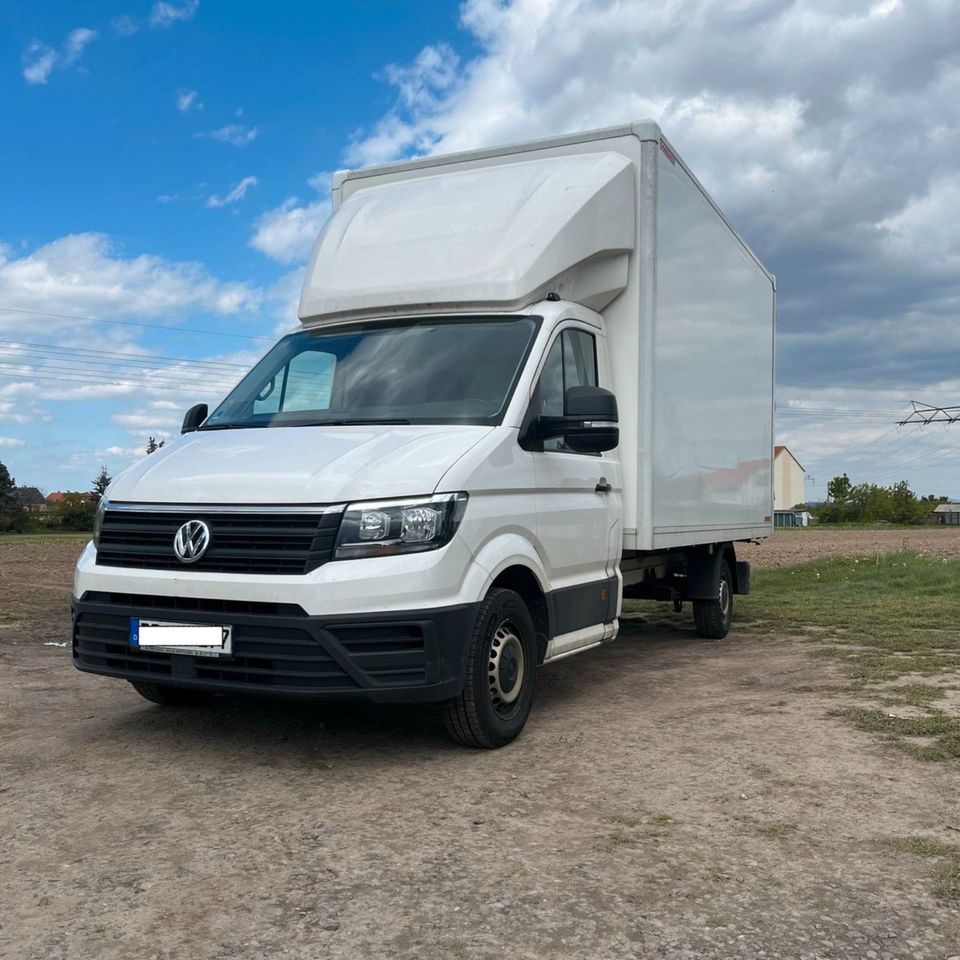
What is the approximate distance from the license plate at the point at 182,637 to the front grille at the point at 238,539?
10.6 inches

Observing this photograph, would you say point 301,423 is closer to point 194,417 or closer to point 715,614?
point 194,417

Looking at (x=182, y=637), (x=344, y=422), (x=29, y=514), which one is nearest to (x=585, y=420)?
(x=344, y=422)

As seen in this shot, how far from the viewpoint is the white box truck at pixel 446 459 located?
470 cm

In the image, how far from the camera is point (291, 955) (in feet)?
9.73

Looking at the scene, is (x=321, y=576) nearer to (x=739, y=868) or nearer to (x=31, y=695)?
(x=739, y=868)

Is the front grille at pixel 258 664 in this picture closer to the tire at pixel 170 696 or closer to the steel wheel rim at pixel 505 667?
the steel wheel rim at pixel 505 667

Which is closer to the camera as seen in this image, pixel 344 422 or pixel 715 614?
pixel 344 422

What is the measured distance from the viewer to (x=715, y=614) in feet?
32.2

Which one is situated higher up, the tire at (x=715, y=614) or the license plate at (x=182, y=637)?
the license plate at (x=182, y=637)

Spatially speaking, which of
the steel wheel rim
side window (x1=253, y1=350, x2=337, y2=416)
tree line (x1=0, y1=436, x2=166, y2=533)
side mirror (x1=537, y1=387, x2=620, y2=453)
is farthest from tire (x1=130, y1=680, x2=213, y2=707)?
tree line (x1=0, y1=436, x2=166, y2=533)

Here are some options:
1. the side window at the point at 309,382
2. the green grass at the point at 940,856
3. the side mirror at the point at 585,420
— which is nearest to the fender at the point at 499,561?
the side mirror at the point at 585,420

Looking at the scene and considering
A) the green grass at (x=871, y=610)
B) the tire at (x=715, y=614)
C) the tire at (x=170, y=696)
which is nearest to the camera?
the tire at (x=170, y=696)

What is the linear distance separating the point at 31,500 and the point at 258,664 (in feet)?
255

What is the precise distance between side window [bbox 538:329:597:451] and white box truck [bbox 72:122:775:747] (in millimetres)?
21
